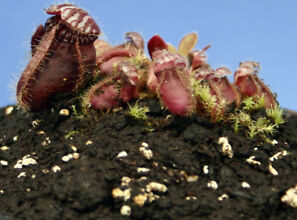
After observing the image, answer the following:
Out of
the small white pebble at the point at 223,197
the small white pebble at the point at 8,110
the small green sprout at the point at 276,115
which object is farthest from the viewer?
the small white pebble at the point at 8,110

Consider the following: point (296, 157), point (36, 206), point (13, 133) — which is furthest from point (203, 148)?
point (13, 133)

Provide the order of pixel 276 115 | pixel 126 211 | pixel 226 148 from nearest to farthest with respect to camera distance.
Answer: pixel 126 211 → pixel 226 148 → pixel 276 115

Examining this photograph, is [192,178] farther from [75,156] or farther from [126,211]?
[75,156]

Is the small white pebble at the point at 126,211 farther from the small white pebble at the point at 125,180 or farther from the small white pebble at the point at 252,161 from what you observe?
the small white pebble at the point at 252,161

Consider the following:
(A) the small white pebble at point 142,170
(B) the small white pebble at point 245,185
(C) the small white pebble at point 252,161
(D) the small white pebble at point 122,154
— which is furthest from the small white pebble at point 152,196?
(C) the small white pebble at point 252,161

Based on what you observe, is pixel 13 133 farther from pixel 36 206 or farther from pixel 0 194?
pixel 36 206

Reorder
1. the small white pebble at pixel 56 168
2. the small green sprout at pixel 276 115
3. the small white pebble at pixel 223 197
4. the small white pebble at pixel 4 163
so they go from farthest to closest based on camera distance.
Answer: the small green sprout at pixel 276 115 < the small white pebble at pixel 4 163 < the small white pebble at pixel 56 168 < the small white pebble at pixel 223 197

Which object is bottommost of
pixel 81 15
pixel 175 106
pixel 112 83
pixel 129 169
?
pixel 129 169

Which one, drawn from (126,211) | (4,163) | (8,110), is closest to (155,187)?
(126,211)
